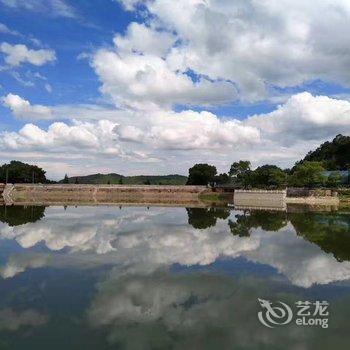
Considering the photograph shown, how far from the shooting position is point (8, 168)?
16538cm

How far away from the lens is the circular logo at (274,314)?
47.9ft

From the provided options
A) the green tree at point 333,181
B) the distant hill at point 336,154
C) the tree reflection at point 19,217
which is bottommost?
the tree reflection at point 19,217

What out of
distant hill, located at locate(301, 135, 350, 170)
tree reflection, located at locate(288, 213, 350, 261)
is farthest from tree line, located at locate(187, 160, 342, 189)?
tree reflection, located at locate(288, 213, 350, 261)

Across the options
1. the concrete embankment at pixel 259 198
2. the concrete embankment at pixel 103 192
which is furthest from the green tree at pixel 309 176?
the concrete embankment at pixel 103 192

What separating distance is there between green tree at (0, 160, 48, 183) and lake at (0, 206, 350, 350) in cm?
13534

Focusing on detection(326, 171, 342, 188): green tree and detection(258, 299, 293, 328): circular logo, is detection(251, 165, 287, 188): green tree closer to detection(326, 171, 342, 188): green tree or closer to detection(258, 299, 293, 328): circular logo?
detection(326, 171, 342, 188): green tree

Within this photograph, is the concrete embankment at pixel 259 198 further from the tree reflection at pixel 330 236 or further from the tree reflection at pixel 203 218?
the tree reflection at pixel 330 236

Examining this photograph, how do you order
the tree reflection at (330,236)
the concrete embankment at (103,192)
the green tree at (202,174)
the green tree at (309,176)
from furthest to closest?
the green tree at (202,174)
the concrete embankment at (103,192)
the green tree at (309,176)
the tree reflection at (330,236)

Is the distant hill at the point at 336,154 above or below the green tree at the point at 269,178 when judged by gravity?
above

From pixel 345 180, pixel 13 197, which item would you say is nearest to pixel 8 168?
pixel 13 197

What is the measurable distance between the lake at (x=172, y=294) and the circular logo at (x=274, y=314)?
0.04m

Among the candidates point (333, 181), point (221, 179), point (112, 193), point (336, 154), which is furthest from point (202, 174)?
point (333, 181)

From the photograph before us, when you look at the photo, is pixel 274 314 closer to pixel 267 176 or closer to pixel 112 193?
pixel 267 176

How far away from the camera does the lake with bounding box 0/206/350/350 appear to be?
1327 cm
